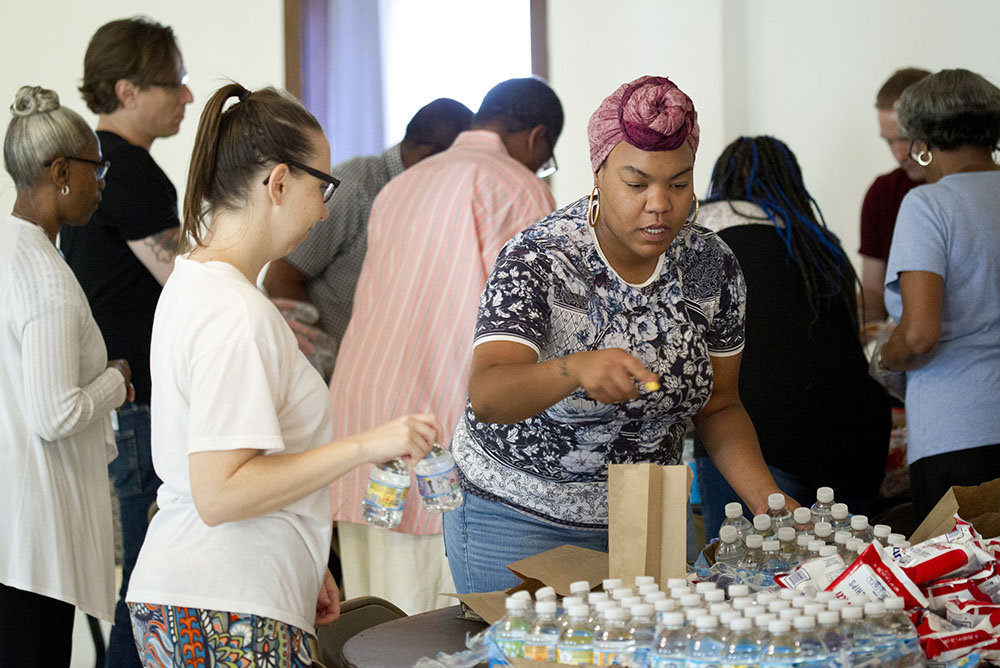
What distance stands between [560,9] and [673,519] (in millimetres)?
3502

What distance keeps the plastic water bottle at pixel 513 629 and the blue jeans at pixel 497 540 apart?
42cm

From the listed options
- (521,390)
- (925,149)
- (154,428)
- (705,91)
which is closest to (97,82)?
(154,428)

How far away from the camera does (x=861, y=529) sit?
153 cm

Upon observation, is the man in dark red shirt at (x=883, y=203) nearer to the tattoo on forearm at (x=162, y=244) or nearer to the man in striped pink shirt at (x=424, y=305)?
the man in striped pink shirt at (x=424, y=305)

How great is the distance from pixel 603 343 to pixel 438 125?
167 centimetres

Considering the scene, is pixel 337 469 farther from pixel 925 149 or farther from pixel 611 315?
pixel 925 149

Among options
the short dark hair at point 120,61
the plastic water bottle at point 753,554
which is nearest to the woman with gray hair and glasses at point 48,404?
the short dark hair at point 120,61

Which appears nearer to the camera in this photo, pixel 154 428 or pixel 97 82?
pixel 154 428

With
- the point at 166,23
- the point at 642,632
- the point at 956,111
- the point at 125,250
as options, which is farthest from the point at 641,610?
the point at 166,23

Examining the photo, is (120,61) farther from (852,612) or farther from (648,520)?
(852,612)

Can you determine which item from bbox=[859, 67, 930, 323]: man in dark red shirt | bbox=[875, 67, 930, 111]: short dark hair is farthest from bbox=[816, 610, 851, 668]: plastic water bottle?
bbox=[875, 67, 930, 111]: short dark hair

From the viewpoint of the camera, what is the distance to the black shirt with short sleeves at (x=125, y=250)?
2588 mm

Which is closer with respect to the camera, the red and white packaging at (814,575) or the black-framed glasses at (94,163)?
the red and white packaging at (814,575)

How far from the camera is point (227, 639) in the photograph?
1.29 meters
